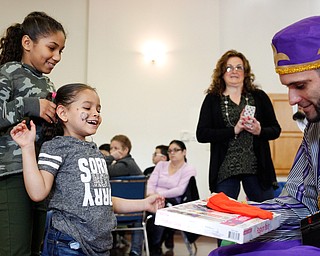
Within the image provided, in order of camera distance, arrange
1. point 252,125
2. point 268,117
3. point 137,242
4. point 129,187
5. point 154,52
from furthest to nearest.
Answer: point 154,52 < point 137,242 < point 129,187 < point 268,117 < point 252,125

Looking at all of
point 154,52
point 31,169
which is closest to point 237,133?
point 31,169

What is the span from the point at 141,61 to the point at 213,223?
5.66m

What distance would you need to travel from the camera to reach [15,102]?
154 cm

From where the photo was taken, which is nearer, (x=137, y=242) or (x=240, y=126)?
(x=240, y=126)

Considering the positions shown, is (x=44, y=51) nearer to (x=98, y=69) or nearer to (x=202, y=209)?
(x=202, y=209)

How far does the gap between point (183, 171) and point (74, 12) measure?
3478 mm

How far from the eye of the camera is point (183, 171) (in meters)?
4.36

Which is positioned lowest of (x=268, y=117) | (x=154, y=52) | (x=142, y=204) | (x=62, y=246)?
(x=62, y=246)

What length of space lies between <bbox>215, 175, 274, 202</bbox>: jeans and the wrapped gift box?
1.32 meters

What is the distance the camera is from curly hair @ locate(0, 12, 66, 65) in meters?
1.71

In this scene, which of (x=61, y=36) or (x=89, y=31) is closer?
(x=61, y=36)

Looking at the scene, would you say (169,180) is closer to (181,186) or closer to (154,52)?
(181,186)

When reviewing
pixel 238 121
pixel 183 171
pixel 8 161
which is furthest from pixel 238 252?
pixel 183 171

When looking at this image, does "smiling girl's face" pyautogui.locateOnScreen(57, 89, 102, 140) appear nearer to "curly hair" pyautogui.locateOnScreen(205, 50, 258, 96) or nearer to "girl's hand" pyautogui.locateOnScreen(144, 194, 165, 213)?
"girl's hand" pyautogui.locateOnScreen(144, 194, 165, 213)
